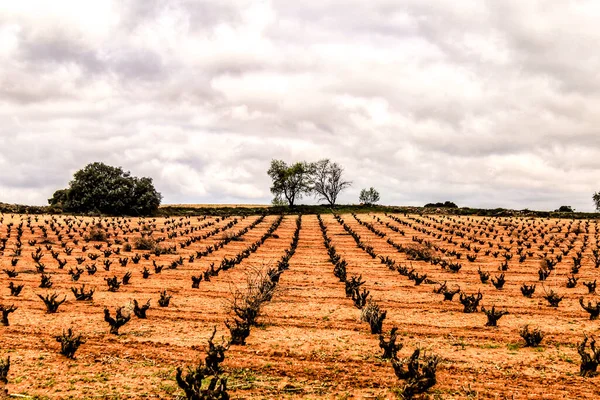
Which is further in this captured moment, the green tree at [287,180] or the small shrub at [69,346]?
the green tree at [287,180]

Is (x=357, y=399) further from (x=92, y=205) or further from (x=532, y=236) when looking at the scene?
(x=92, y=205)

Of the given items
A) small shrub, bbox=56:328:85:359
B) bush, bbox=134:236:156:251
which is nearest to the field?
small shrub, bbox=56:328:85:359

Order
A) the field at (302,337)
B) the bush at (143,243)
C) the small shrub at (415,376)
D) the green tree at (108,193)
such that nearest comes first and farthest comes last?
the small shrub at (415,376), the field at (302,337), the bush at (143,243), the green tree at (108,193)

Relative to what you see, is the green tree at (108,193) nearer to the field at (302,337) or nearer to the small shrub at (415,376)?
the field at (302,337)

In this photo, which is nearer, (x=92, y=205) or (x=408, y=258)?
(x=408, y=258)

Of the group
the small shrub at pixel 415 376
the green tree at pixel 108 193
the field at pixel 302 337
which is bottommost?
the field at pixel 302 337

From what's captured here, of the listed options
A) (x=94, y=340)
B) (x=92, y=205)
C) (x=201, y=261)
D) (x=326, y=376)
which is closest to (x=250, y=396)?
(x=326, y=376)

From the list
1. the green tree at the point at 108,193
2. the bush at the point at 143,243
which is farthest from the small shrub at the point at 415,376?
the green tree at the point at 108,193

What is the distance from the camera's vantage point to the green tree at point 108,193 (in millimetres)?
63719

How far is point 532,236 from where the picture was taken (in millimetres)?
42375

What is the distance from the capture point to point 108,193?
63.8 metres

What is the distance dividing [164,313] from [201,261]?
1220 cm

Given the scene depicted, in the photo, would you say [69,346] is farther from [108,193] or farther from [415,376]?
[108,193]

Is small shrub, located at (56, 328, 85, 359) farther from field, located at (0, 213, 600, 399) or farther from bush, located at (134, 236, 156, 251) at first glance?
bush, located at (134, 236, 156, 251)
